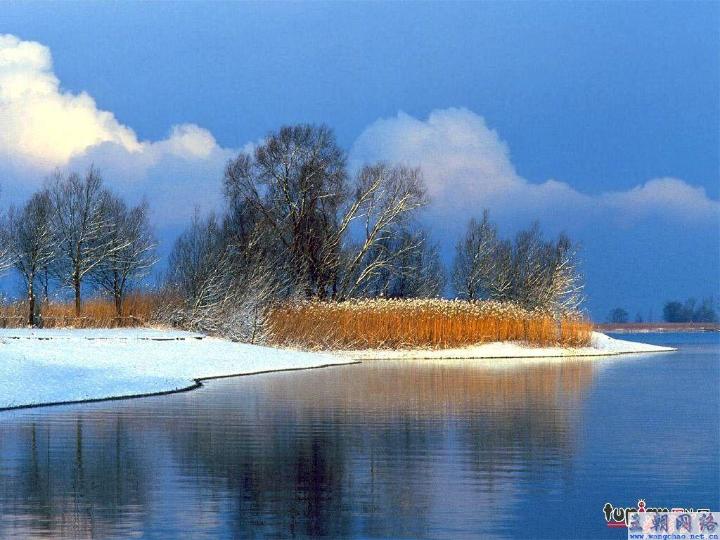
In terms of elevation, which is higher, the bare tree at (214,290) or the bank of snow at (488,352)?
the bare tree at (214,290)

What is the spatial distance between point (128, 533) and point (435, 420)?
10.7m

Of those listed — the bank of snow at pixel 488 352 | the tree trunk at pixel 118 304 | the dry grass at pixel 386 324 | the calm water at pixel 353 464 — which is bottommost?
the calm water at pixel 353 464

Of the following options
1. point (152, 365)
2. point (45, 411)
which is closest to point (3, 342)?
point (152, 365)

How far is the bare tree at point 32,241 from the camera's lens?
53688mm

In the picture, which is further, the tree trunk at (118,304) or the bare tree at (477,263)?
the bare tree at (477,263)

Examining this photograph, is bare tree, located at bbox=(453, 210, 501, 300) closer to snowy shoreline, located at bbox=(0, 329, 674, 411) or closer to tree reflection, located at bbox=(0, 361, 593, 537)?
snowy shoreline, located at bbox=(0, 329, 674, 411)

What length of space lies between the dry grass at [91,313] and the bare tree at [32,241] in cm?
208

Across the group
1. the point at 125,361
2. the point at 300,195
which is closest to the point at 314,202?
the point at 300,195

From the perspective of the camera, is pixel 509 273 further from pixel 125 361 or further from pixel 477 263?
pixel 125 361

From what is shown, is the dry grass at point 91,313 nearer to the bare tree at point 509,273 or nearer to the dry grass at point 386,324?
the dry grass at point 386,324

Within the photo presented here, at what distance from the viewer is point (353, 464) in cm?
1457

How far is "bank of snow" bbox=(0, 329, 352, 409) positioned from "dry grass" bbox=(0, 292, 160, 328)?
5273 mm

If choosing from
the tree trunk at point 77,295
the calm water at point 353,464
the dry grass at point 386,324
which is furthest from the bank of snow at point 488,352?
the calm water at point 353,464

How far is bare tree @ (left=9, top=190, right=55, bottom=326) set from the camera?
53688 millimetres
